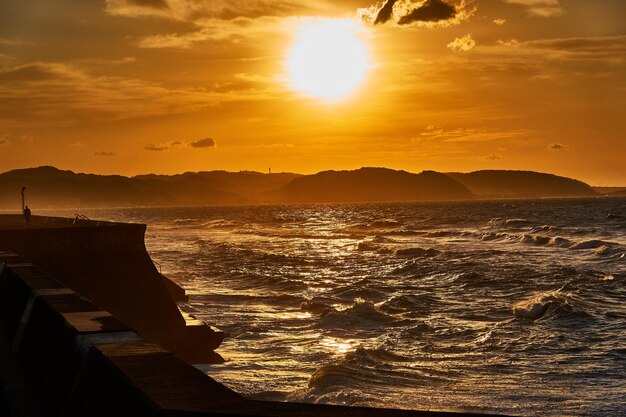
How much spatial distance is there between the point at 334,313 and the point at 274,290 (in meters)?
8.64

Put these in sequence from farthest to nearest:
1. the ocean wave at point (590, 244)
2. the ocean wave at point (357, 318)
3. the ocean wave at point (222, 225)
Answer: the ocean wave at point (222, 225)
the ocean wave at point (590, 244)
the ocean wave at point (357, 318)

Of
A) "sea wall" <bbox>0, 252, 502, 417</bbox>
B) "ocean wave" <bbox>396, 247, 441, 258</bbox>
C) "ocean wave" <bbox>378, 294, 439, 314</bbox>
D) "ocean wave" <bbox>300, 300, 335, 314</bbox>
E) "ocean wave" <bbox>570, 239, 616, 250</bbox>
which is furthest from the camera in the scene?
"ocean wave" <bbox>570, 239, 616, 250</bbox>

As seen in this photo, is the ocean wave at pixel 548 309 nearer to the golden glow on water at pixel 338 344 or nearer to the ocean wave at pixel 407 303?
the ocean wave at pixel 407 303

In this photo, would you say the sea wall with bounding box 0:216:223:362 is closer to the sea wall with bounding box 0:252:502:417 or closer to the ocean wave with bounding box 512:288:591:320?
the sea wall with bounding box 0:252:502:417

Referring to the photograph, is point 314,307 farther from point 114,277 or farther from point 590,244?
point 590,244

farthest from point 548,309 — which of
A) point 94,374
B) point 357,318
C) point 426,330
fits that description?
point 94,374

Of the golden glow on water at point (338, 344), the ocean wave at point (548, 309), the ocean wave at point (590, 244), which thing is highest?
the ocean wave at point (590, 244)

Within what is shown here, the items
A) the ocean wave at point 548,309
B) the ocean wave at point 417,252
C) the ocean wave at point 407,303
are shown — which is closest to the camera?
the ocean wave at point 548,309

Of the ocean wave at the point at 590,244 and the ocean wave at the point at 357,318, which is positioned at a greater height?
the ocean wave at the point at 590,244

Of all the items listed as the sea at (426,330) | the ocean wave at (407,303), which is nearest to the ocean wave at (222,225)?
the sea at (426,330)

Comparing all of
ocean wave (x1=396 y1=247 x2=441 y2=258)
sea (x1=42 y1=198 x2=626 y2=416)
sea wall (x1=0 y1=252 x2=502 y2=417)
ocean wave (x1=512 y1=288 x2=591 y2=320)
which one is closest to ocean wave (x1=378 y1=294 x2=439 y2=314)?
sea (x1=42 y1=198 x2=626 y2=416)

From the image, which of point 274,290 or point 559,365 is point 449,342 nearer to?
point 559,365

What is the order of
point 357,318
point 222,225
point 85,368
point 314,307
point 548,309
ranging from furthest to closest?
A: 1. point 222,225
2. point 314,307
3. point 548,309
4. point 357,318
5. point 85,368

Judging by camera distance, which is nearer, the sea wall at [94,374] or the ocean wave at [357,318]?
the sea wall at [94,374]
